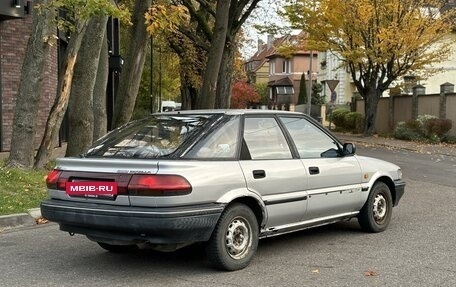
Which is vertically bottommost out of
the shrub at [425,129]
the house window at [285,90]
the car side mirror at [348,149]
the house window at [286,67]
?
the shrub at [425,129]

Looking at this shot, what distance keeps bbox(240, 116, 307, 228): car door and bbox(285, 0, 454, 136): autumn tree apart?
21590 mm

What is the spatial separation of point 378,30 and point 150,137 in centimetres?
2341

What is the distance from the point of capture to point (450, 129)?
27344 millimetres

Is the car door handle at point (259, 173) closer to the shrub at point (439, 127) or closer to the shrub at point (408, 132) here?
the shrub at point (439, 127)

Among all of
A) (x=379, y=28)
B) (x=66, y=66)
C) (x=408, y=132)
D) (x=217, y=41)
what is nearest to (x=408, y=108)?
(x=408, y=132)

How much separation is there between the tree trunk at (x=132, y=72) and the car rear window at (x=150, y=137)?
293 inches

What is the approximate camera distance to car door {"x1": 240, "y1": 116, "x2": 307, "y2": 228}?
233 inches

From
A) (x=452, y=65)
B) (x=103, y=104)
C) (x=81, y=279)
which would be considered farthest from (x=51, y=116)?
(x=452, y=65)

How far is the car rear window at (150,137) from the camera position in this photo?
5.68 meters

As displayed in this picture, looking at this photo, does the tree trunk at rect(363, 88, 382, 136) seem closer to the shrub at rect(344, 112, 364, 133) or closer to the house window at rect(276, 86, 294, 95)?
the shrub at rect(344, 112, 364, 133)

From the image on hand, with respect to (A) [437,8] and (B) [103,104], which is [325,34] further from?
(B) [103,104]

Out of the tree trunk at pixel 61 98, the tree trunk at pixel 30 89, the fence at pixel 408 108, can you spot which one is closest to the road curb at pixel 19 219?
the tree trunk at pixel 30 89

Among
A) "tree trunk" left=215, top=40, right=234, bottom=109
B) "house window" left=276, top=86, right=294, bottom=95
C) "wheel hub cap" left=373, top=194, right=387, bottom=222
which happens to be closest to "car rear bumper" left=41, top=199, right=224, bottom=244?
"wheel hub cap" left=373, top=194, right=387, bottom=222

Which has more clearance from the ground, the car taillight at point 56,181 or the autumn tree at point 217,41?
the autumn tree at point 217,41
